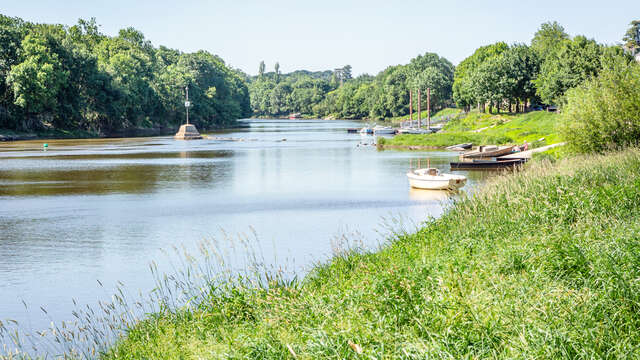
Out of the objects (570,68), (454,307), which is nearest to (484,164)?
(454,307)

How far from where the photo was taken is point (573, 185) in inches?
669

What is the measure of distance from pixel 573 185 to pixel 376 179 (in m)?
23.5

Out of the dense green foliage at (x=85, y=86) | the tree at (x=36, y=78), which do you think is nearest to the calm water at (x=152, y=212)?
the tree at (x=36, y=78)

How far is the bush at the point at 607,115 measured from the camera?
94.8 ft

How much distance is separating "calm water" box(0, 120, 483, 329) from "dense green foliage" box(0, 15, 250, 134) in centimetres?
3811

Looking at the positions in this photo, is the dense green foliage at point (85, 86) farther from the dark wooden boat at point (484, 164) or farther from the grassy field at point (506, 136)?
the dark wooden boat at point (484, 164)

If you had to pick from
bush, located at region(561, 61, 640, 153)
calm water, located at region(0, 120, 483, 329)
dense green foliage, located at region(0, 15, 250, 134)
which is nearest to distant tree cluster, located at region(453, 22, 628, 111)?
calm water, located at region(0, 120, 483, 329)

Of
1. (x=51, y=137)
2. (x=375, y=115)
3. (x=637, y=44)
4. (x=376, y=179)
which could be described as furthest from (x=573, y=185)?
(x=375, y=115)

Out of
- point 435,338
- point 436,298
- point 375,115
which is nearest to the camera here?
point 435,338

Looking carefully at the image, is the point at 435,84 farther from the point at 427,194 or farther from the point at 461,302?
the point at 461,302

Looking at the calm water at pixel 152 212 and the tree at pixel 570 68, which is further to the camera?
the tree at pixel 570 68

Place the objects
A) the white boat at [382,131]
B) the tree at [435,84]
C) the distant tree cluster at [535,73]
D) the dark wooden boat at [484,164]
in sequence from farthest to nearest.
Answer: the tree at [435,84]
the white boat at [382,131]
the distant tree cluster at [535,73]
the dark wooden boat at [484,164]

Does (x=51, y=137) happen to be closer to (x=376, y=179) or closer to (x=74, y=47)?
(x=74, y=47)

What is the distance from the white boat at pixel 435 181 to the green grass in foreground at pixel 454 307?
1817 cm
